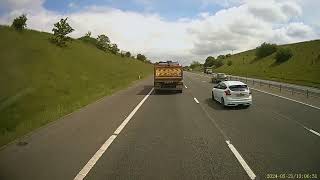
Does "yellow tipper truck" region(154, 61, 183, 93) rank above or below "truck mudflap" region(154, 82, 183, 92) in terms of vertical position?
above

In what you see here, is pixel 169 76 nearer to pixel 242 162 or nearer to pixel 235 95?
pixel 235 95

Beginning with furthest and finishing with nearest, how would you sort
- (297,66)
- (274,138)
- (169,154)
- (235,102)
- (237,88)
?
1. (297,66)
2. (237,88)
3. (235,102)
4. (274,138)
5. (169,154)

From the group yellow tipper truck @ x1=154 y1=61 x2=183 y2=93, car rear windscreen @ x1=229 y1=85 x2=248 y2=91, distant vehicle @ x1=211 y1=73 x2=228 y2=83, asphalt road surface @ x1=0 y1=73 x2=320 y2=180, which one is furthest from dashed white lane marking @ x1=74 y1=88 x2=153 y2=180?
distant vehicle @ x1=211 y1=73 x2=228 y2=83

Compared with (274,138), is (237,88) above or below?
above

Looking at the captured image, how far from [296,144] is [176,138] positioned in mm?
3385

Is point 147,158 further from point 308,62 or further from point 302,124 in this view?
point 308,62

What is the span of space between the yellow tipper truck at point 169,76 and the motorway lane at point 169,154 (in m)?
17.4

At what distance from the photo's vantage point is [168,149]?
31.5 ft

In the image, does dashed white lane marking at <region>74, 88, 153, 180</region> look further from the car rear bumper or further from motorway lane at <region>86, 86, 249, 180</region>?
the car rear bumper

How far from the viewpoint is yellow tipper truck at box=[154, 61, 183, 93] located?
3161 cm

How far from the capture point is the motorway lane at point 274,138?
7922mm

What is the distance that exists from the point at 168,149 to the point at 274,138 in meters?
3.49

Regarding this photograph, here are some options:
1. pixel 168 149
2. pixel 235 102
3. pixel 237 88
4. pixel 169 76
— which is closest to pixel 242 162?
pixel 168 149

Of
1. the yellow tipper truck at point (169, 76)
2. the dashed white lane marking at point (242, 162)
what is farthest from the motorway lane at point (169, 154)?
the yellow tipper truck at point (169, 76)
